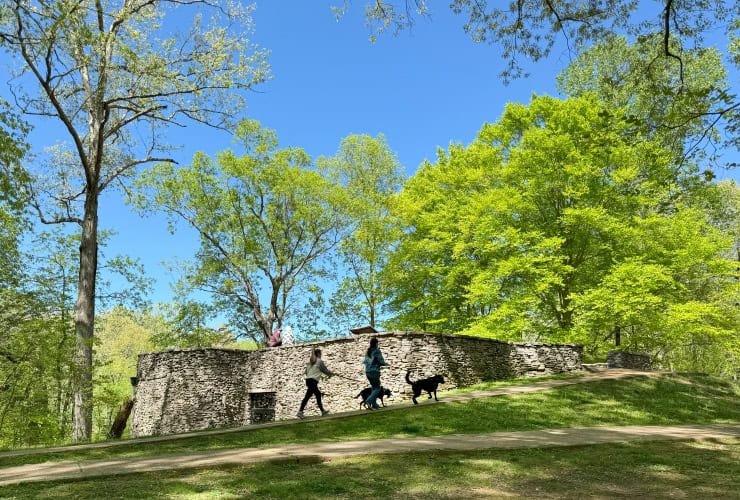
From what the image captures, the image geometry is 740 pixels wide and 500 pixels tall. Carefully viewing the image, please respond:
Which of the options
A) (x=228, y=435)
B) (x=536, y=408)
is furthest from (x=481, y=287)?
(x=228, y=435)

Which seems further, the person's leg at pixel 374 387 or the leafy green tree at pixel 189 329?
the leafy green tree at pixel 189 329

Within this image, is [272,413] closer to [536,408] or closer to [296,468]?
[536,408]

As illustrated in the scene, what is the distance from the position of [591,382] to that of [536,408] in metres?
4.50

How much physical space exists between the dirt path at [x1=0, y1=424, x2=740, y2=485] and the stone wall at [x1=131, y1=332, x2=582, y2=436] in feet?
27.3

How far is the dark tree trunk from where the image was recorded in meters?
17.8

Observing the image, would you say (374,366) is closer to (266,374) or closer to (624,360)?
(266,374)

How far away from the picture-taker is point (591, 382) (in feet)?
51.6

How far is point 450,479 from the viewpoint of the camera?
531 centimetres

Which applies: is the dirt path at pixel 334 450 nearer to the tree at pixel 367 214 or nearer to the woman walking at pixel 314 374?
the woman walking at pixel 314 374

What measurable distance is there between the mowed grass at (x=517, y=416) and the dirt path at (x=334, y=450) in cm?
102

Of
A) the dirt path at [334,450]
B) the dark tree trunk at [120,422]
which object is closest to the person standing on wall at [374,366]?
the dirt path at [334,450]

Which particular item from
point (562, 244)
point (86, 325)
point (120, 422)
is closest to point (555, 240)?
point (562, 244)

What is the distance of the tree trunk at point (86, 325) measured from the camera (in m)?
15.0

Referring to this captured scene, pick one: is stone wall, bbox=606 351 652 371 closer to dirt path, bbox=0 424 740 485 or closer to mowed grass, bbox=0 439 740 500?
dirt path, bbox=0 424 740 485
